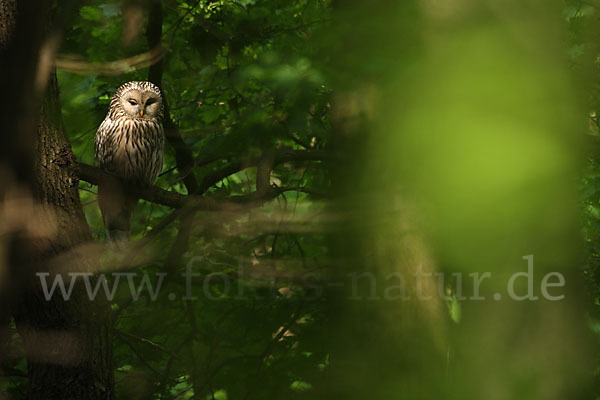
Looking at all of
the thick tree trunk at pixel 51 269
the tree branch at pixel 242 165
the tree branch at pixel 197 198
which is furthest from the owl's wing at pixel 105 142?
the thick tree trunk at pixel 51 269

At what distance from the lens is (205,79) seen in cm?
431

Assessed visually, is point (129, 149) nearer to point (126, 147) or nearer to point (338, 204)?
point (126, 147)

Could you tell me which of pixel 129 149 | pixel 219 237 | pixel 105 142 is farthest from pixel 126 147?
pixel 219 237

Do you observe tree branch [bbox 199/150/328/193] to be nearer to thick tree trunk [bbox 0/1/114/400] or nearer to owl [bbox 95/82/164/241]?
owl [bbox 95/82/164/241]

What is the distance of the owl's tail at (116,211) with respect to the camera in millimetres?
4586

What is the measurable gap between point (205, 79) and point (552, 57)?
3289mm

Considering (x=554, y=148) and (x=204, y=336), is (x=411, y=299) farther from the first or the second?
(x=204, y=336)

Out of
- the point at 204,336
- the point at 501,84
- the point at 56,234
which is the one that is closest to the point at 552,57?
the point at 501,84

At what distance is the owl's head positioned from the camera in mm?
4469

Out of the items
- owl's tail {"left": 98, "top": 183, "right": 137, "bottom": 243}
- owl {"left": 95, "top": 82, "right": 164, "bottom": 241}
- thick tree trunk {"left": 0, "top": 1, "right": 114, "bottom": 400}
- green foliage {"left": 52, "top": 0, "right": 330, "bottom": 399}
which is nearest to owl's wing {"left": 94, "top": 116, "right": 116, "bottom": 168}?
owl {"left": 95, "top": 82, "right": 164, "bottom": 241}

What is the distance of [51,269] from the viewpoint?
2883 millimetres

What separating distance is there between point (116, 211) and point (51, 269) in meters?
1.86

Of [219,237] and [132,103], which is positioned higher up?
[132,103]

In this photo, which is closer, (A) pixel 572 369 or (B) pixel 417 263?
(A) pixel 572 369
